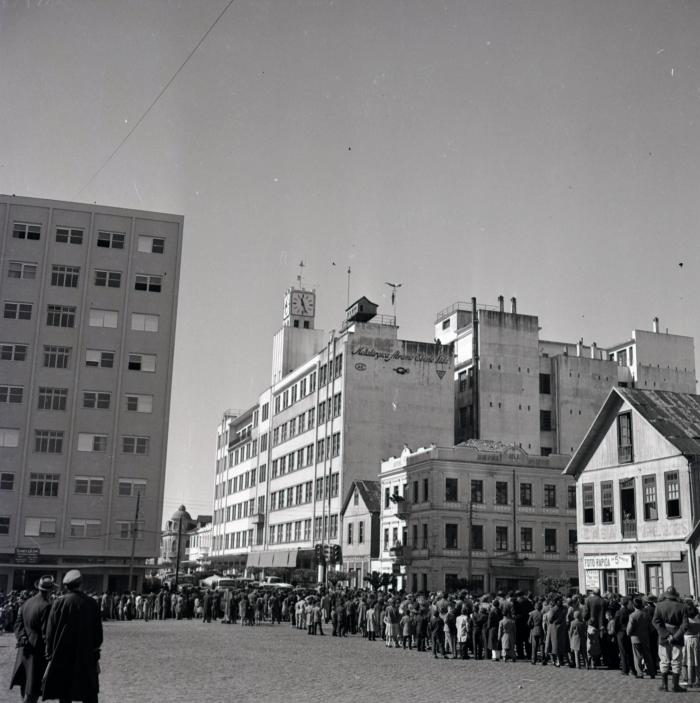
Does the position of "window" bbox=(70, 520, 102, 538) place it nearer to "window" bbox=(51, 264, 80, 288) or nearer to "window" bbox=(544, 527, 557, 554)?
"window" bbox=(51, 264, 80, 288)

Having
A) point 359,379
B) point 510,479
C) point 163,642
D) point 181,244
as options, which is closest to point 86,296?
point 181,244

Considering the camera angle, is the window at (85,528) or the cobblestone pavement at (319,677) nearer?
the cobblestone pavement at (319,677)

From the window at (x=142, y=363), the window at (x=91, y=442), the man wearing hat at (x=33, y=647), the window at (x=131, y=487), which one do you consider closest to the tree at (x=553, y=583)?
the window at (x=131, y=487)

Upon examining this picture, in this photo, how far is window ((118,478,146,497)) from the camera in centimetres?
5453

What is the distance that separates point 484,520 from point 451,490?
2.75m

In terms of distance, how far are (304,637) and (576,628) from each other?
14287mm

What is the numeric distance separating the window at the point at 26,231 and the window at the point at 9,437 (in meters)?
12.1

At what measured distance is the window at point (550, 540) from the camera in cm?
5566

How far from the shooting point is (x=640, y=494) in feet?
119

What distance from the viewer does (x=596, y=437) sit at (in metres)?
39.2

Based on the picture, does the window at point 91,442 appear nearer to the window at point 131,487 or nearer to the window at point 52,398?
the window at point 52,398

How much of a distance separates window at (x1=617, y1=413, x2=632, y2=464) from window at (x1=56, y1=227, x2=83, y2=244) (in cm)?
3597

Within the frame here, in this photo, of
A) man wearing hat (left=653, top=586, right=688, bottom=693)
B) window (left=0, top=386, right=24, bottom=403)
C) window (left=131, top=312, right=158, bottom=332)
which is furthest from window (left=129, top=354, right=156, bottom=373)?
man wearing hat (left=653, top=586, right=688, bottom=693)

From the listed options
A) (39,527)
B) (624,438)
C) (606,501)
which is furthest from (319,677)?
(39,527)
